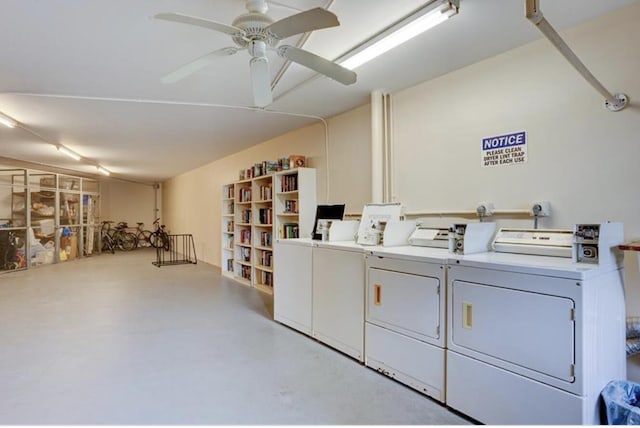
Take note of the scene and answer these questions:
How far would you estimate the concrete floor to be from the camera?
212cm

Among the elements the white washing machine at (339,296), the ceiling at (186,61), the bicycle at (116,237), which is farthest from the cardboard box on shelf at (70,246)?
the white washing machine at (339,296)

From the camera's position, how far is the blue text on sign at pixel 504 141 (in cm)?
262

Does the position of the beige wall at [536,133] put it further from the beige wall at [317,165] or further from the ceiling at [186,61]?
the ceiling at [186,61]

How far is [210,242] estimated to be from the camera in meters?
8.67

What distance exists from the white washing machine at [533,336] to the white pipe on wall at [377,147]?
1546mm

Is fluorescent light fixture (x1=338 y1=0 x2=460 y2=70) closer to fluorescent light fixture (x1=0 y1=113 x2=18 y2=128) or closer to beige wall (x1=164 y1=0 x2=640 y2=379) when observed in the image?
beige wall (x1=164 y1=0 x2=640 y2=379)

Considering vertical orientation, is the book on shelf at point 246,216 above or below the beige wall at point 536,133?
below

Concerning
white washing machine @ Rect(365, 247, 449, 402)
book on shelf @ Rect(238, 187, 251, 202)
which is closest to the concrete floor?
white washing machine @ Rect(365, 247, 449, 402)

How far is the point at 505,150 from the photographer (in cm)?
272

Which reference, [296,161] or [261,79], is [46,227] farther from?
[261,79]

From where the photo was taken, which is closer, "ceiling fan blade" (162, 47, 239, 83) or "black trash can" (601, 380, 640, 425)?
"black trash can" (601, 380, 640, 425)

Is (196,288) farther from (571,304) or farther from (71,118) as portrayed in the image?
(571,304)

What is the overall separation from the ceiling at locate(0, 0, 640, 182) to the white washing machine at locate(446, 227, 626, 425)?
1.52 metres

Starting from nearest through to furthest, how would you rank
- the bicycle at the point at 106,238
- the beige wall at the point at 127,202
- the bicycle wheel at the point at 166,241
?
the bicycle wheel at the point at 166,241 < the bicycle at the point at 106,238 < the beige wall at the point at 127,202
